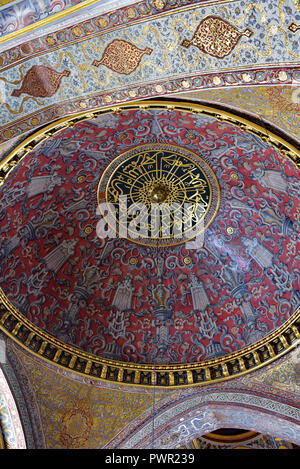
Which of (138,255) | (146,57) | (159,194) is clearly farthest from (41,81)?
(138,255)

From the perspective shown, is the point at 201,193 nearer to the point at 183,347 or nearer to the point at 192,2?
the point at 183,347

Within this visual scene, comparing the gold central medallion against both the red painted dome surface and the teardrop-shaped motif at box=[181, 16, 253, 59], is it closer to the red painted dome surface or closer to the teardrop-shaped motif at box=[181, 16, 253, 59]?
the red painted dome surface

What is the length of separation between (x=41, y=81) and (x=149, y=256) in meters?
5.08

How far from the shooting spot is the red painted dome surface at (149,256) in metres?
8.08

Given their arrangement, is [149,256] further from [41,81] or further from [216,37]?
[216,37]

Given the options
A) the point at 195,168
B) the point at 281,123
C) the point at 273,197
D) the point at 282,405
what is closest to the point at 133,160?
the point at 195,168

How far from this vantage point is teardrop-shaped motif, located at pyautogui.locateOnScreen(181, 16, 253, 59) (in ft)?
16.3

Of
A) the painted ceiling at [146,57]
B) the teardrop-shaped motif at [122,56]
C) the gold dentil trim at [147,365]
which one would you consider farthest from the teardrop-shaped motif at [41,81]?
the gold dentil trim at [147,365]

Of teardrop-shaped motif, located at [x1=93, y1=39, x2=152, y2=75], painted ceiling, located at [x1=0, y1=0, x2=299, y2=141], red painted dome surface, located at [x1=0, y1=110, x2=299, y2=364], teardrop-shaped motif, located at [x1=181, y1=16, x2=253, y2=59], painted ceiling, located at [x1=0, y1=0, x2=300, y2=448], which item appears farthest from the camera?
red painted dome surface, located at [x1=0, y1=110, x2=299, y2=364]

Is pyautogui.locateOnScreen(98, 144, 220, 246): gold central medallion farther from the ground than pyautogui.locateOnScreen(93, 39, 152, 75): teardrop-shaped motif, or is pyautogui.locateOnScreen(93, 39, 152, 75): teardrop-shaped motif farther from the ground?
pyautogui.locateOnScreen(98, 144, 220, 246): gold central medallion

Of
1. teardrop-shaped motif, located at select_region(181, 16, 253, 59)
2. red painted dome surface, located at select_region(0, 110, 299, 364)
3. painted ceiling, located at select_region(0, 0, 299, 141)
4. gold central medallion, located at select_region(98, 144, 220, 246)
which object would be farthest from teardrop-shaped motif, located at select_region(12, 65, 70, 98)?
gold central medallion, located at select_region(98, 144, 220, 246)

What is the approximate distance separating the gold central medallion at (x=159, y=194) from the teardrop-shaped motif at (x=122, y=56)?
3.06 m

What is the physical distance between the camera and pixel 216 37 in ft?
16.7

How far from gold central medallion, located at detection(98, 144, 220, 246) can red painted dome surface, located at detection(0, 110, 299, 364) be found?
18 centimetres
